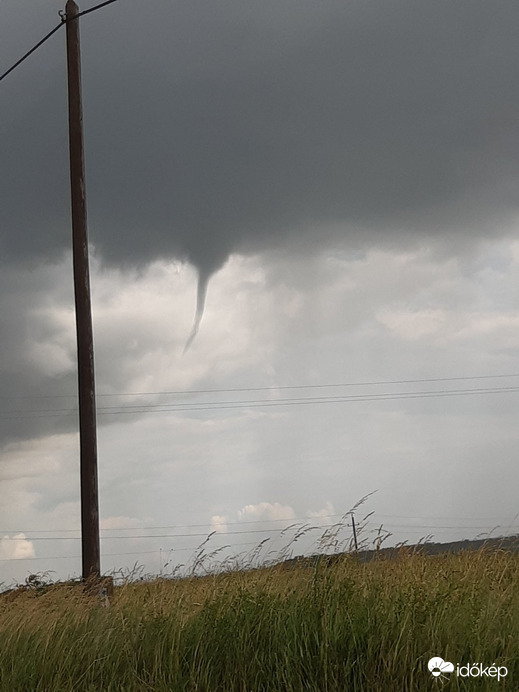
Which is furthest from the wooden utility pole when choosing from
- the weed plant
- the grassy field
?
the grassy field

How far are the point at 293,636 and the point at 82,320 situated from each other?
776 cm

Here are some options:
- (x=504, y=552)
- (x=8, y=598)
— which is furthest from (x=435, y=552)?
(x=8, y=598)

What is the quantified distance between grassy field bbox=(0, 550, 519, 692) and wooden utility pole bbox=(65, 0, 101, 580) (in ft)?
9.15

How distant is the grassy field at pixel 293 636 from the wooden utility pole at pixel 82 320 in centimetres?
279

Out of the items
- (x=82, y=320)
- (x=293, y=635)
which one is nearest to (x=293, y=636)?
(x=293, y=635)

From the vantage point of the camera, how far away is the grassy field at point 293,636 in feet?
22.1

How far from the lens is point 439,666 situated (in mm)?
6582

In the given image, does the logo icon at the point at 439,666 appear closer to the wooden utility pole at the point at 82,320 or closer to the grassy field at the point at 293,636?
the grassy field at the point at 293,636

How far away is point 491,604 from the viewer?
7270 mm

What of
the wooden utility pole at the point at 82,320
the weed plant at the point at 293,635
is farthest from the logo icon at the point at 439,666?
the wooden utility pole at the point at 82,320

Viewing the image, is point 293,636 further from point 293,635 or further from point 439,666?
point 439,666

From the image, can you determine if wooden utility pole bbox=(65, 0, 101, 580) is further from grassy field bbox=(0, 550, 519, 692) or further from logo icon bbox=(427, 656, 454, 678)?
logo icon bbox=(427, 656, 454, 678)

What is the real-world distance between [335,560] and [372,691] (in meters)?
3.29

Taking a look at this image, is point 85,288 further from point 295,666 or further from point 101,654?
point 295,666
